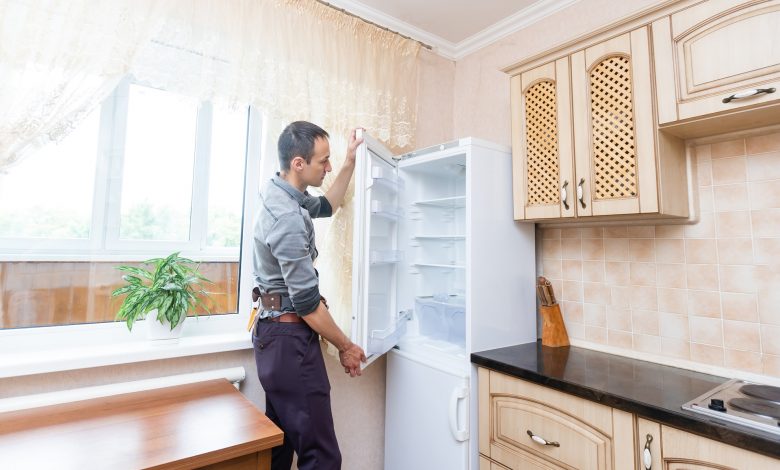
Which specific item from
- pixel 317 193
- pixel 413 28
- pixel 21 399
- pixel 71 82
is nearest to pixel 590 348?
pixel 317 193

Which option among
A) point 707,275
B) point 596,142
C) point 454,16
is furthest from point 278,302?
point 454,16

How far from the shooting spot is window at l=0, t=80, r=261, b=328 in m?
1.45

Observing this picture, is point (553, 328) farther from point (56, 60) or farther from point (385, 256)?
point (56, 60)

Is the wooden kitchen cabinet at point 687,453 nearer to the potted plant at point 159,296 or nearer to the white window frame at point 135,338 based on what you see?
the white window frame at point 135,338

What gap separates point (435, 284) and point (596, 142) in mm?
1116

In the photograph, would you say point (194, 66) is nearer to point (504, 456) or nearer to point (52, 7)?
point (52, 7)

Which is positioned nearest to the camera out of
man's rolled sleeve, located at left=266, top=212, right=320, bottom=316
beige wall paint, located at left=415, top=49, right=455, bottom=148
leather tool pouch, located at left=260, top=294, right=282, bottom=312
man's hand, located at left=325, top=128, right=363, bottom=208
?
man's rolled sleeve, located at left=266, top=212, right=320, bottom=316

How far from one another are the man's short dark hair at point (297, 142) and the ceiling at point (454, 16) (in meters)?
0.91

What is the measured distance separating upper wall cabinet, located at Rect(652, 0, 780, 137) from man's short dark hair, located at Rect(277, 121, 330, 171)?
4.12 ft

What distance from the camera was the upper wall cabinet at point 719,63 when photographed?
1.12 m

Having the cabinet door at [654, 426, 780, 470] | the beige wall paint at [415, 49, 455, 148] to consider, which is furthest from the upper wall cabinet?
the beige wall paint at [415, 49, 455, 148]

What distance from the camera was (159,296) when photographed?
61.1 inches

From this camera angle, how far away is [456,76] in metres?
2.58

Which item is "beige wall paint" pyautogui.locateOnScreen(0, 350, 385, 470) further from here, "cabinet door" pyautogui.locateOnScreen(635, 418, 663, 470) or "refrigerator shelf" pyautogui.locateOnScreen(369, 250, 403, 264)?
"cabinet door" pyautogui.locateOnScreen(635, 418, 663, 470)
